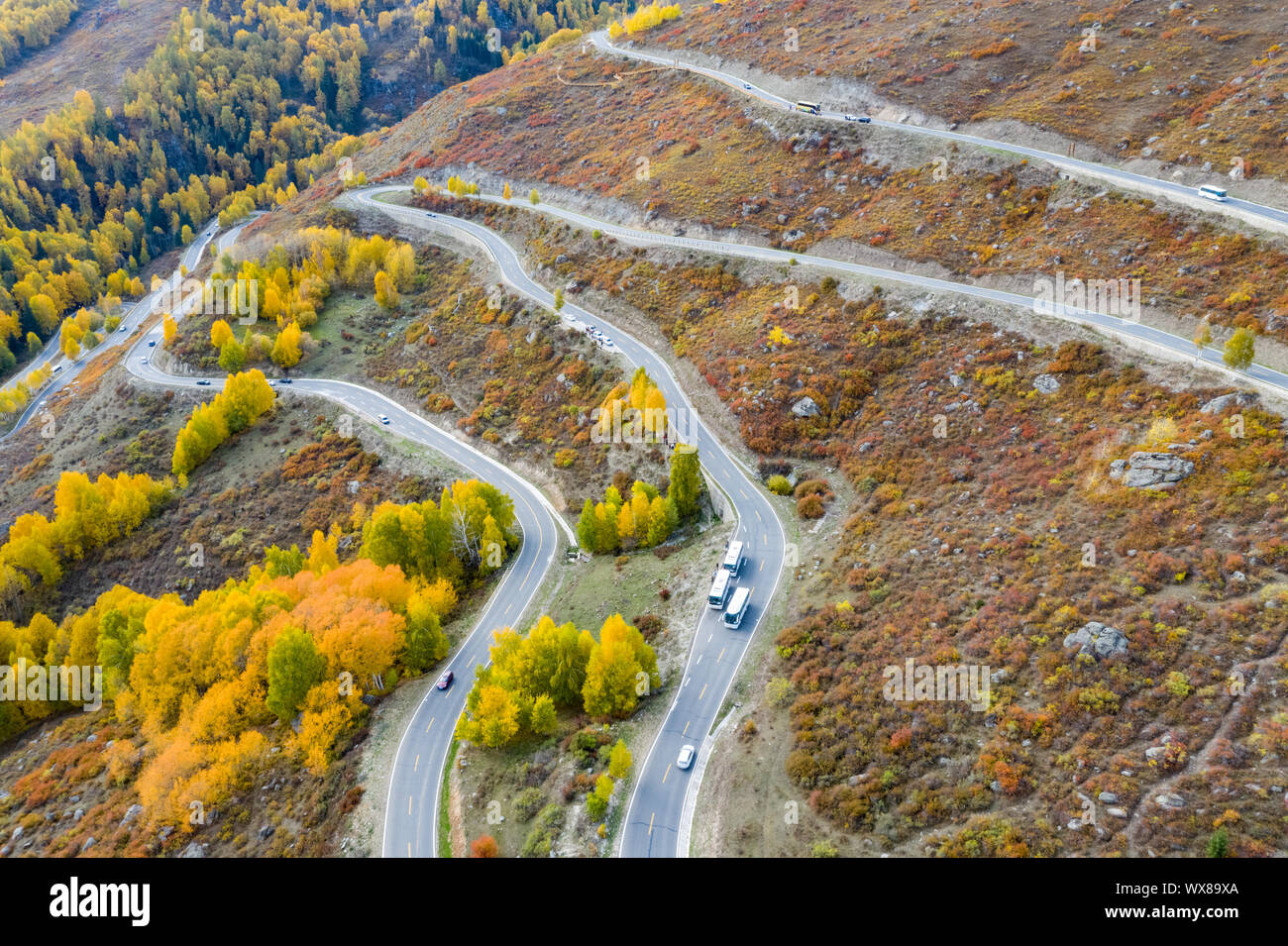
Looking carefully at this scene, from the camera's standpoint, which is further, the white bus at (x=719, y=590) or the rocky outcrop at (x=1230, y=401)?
the white bus at (x=719, y=590)

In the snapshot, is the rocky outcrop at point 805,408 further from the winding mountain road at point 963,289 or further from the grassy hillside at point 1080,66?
the grassy hillside at point 1080,66

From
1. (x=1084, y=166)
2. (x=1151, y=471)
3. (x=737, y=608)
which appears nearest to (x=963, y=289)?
(x=1084, y=166)

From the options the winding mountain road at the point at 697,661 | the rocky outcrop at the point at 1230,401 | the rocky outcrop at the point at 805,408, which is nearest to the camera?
the winding mountain road at the point at 697,661

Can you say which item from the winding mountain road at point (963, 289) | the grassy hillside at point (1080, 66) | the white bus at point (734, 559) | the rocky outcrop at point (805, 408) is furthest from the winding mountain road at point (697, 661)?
the grassy hillside at point (1080, 66)

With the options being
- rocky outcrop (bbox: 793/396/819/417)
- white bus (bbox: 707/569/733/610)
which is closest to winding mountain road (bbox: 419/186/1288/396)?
rocky outcrop (bbox: 793/396/819/417)

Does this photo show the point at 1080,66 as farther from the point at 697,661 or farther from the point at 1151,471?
the point at 697,661

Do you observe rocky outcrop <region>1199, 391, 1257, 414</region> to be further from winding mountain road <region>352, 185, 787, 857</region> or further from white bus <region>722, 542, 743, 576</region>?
white bus <region>722, 542, 743, 576</region>

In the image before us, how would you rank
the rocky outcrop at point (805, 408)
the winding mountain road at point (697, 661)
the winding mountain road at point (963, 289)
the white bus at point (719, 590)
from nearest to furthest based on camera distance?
the winding mountain road at point (697, 661) → the white bus at point (719, 590) → the winding mountain road at point (963, 289) → the rocky outcrop at point (805, 408)

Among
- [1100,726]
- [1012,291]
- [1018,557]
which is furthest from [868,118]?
[1100,726]
